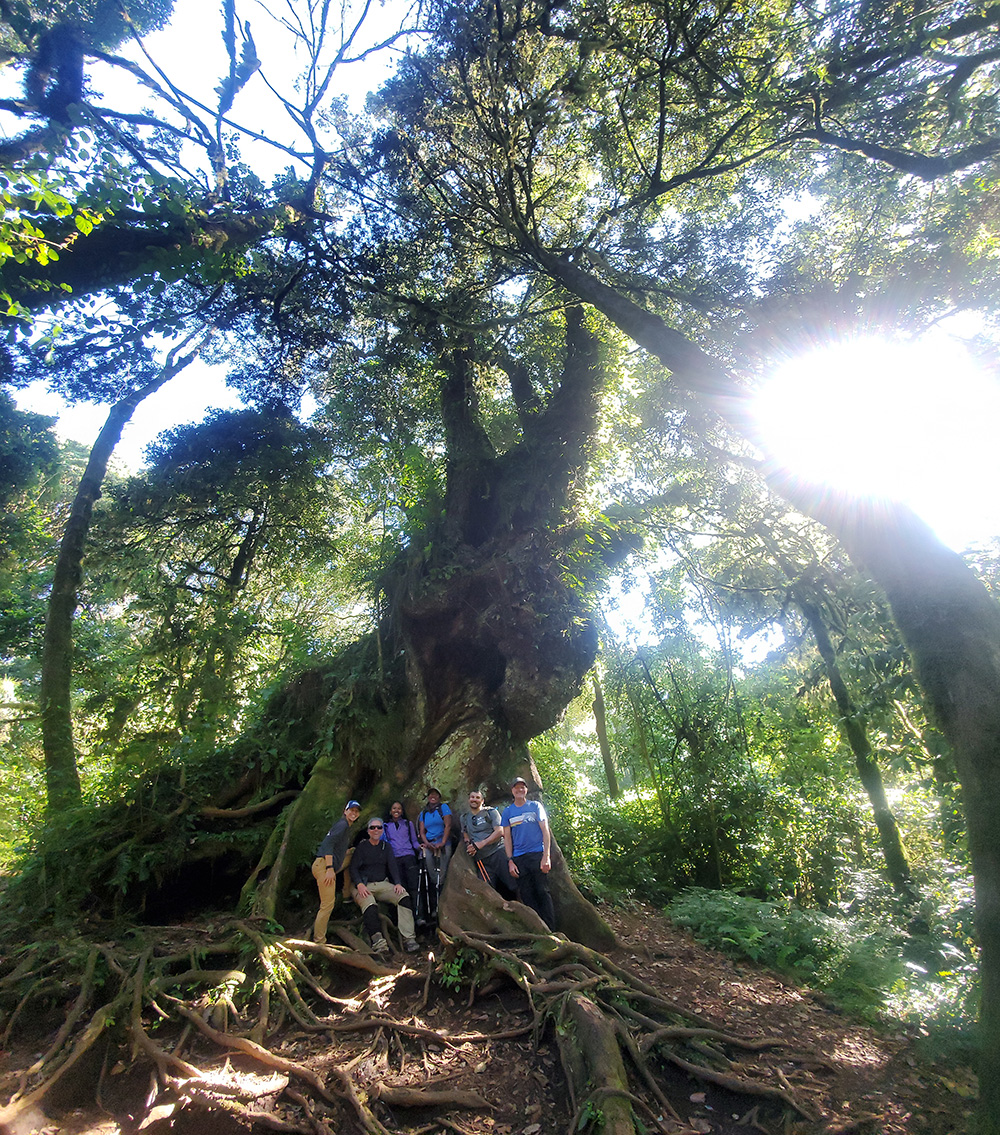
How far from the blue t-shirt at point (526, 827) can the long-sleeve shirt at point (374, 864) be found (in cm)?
157

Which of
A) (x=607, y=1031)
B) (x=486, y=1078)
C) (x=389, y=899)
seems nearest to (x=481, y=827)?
(x=389, y=899)

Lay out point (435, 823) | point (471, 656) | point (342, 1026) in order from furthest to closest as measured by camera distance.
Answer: point (471, 656) < point (435, 823) < point (342, 1026)

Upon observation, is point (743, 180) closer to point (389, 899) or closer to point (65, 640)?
point (389, 899)

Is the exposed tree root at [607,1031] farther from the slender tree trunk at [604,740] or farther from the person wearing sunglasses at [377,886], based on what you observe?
the slender tree trunk at [604,740]

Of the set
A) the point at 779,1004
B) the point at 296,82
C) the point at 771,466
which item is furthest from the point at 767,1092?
the point at 296,82

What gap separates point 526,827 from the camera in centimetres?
661

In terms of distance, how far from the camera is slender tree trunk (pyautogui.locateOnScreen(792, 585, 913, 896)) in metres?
9.52

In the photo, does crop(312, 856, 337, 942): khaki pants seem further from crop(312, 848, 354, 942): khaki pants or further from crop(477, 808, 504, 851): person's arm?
crop(477, 808, 504, 851): person's arm

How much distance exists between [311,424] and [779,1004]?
1330cm

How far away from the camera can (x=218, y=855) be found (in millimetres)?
7883

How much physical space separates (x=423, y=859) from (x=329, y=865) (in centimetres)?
128

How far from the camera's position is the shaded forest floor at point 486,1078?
3.48m

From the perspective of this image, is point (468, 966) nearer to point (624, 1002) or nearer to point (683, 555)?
point (624, 1002)

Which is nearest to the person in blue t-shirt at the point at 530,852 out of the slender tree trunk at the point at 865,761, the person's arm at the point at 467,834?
the person's arm at the point at 467,834
